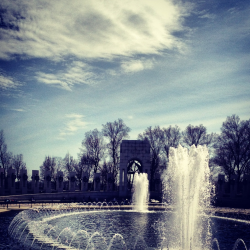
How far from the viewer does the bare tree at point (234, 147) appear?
42.3 m

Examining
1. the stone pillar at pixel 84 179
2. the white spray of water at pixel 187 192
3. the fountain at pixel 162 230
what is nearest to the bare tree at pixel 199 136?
the stone pillar at pixel 84 179

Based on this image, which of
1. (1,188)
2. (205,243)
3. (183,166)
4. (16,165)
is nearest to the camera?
(205,243)

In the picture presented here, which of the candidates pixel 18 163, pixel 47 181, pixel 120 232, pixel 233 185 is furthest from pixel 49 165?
pixel 120 232

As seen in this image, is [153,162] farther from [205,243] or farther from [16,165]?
[205,243]

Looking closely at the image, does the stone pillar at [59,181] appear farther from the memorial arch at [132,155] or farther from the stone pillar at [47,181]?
the memorial arch at [132,155]

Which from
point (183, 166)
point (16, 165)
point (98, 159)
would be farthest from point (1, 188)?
point (183, 166)

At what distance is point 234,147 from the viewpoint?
141 ft

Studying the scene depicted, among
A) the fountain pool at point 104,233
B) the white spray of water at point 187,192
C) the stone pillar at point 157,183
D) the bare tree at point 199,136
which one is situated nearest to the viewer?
the fountain pool at point 104,233

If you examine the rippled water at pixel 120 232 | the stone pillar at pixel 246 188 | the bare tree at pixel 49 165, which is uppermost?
the bare tree at pixel 49 165

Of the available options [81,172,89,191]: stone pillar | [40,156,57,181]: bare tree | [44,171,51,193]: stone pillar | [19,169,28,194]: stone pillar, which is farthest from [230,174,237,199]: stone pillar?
[40,156,57,181]: bare tree

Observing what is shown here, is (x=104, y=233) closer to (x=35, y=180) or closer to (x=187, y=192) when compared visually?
(x=187, y=192)

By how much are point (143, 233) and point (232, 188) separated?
26.1 metres

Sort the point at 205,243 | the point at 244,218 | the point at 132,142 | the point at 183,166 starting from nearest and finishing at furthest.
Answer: the point at 205,243, the point at 183,166, the point at 244,218, the point at 132,142

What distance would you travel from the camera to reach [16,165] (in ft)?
190
